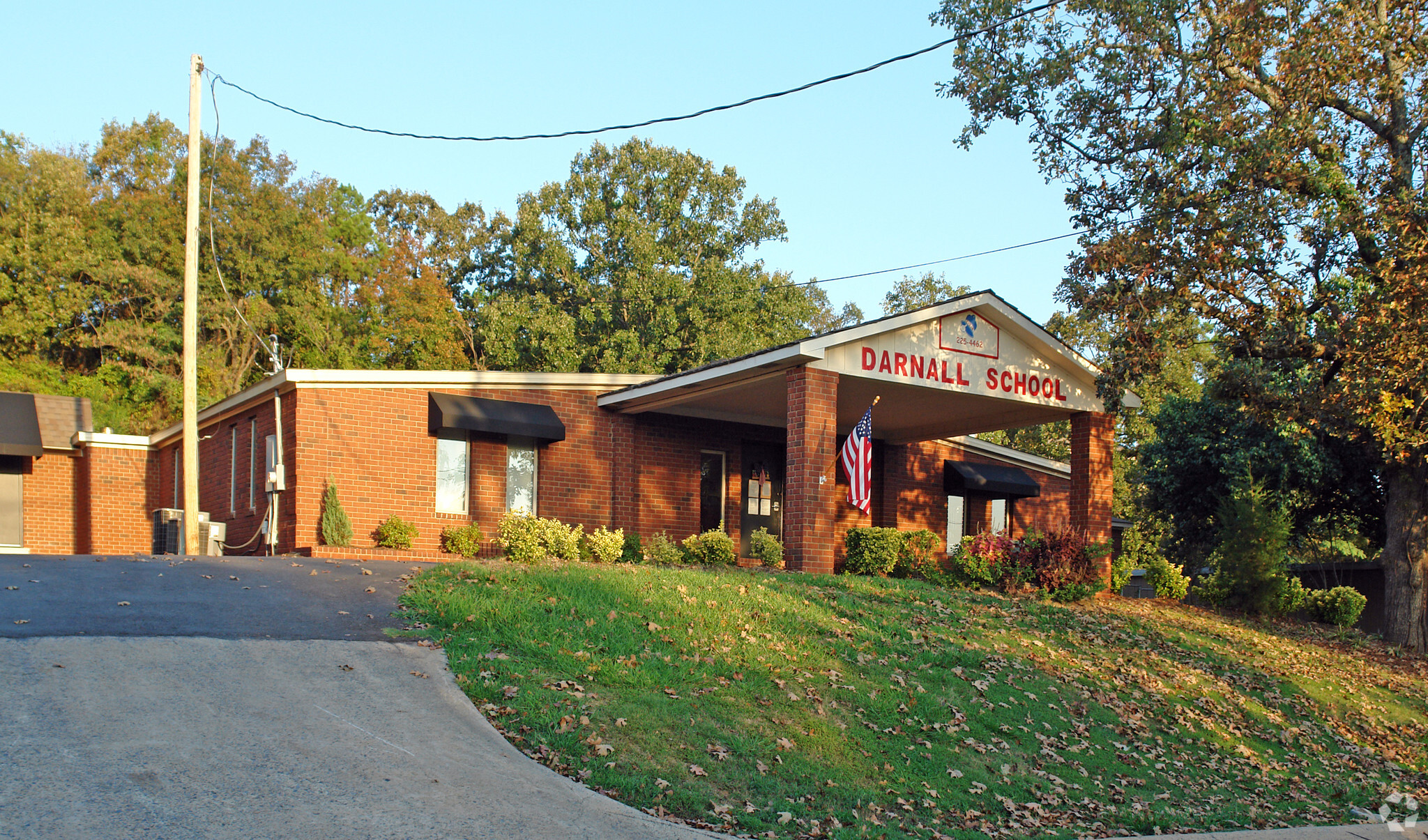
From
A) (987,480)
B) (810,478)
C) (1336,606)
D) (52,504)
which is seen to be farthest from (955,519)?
(52,504)

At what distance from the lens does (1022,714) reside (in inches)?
405

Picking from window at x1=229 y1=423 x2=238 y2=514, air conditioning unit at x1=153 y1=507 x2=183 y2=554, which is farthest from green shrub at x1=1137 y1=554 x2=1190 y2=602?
air conditioning unit at x1=153 y1=507 x2=183 y2=554

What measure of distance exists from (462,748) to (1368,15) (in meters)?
15.4

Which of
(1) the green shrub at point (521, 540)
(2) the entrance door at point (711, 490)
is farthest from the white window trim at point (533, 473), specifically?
(2) the entrance door at point (711, 490)

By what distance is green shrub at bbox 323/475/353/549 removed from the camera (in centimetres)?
1728

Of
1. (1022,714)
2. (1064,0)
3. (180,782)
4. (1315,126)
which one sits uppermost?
(1064,0)

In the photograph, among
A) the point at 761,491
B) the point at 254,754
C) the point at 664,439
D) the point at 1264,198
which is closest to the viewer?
the point at 254,754

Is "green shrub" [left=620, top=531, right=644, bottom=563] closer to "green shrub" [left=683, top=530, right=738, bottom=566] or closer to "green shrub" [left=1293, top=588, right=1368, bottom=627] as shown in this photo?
"green shrub" [left=683, top=530, right=738, bottom=566]

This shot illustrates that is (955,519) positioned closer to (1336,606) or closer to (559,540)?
(1336,606)

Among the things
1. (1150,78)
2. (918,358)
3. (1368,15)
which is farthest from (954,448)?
(1368,15)

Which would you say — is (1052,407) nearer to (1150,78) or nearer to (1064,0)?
(1150,78)

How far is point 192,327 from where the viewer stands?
17.6 meters

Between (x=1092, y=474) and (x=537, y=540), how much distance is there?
9.58m

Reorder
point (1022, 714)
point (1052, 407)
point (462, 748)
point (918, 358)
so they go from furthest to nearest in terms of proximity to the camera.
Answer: point (1052, 407), point (918, 358), point (1022, 714), point (462, 748)
